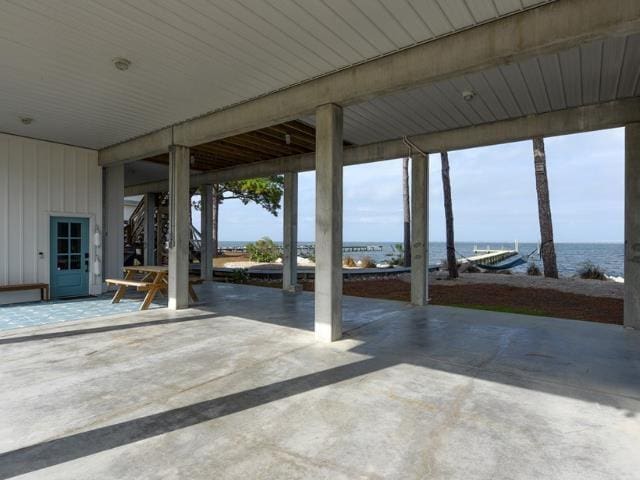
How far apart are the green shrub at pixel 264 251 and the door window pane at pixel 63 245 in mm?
11196

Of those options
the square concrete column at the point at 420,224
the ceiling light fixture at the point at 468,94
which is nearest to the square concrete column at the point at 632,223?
the ceiling light fixture at the point at 468,94

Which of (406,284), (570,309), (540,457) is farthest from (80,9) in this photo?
(406,284)

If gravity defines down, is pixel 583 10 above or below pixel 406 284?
above

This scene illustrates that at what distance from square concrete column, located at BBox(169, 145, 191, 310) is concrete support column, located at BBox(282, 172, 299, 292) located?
355 centimetres

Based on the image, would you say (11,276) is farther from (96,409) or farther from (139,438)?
(139,438)

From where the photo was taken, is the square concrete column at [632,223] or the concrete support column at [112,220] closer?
the square concrete column at [632,223]

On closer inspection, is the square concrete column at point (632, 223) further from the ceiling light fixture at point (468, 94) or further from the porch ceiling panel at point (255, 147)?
the porch ceiling panel at point (255, 147)

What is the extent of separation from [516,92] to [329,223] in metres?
3.48

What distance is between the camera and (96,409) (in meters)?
3.10

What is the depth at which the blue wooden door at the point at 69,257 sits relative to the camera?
29.2ft

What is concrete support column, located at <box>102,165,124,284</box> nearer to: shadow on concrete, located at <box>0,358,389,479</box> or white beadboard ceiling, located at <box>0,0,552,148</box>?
white beadboard ceiling, located at <box>0,0,552,148</box>

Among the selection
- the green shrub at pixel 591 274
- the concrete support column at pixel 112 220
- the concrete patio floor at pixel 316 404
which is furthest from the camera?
the green shrub at pixel 591 274

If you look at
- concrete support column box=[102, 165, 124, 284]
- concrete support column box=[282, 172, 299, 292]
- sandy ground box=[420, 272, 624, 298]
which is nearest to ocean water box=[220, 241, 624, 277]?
sandy ground box=[420, 272, 624, 298]

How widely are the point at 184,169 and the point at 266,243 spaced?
44.1ft
